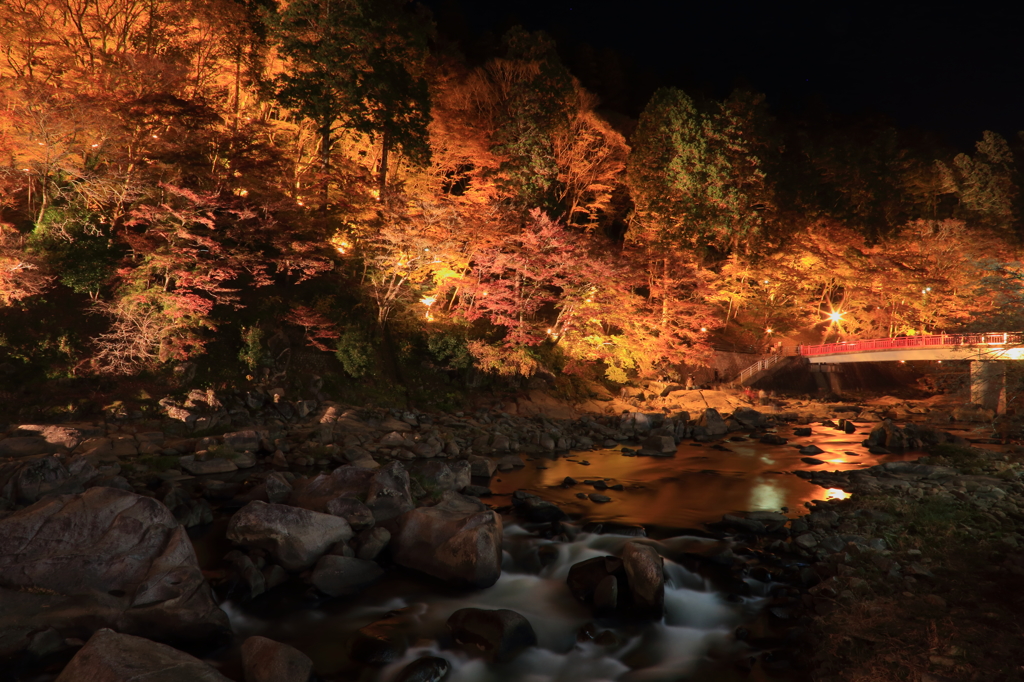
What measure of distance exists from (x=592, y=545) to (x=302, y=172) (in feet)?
56.8

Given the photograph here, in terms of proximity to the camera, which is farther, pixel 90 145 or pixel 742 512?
pixel 90 145

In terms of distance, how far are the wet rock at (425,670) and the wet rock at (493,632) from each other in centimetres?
48

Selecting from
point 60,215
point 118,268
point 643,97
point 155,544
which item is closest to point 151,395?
point 118,268

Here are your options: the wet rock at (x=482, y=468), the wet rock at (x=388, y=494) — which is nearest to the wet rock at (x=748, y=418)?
the wet rock at (x=482, y=468)

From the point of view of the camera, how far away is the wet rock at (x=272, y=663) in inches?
208

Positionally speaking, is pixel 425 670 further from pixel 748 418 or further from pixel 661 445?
pixel 748 418

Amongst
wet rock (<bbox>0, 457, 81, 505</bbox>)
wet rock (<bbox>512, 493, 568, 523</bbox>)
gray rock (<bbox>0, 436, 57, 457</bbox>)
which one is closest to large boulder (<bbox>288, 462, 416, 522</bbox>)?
wet rock (<bbox>512, 493, 568, 523</bbox>)

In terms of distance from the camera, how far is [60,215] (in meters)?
16.0

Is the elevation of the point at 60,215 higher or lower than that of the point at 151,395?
higher

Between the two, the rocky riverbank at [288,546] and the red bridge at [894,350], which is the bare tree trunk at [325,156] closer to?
the rocky riverbank at [288,546]

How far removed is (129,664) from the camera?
4602 millimetres

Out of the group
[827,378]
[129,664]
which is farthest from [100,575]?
[827,378]

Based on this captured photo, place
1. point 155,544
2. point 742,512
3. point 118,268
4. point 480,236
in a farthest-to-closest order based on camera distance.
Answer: point 480,236 < point 118,268 < point 742,512 < point 155,544

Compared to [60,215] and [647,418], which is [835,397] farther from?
[60,215]
